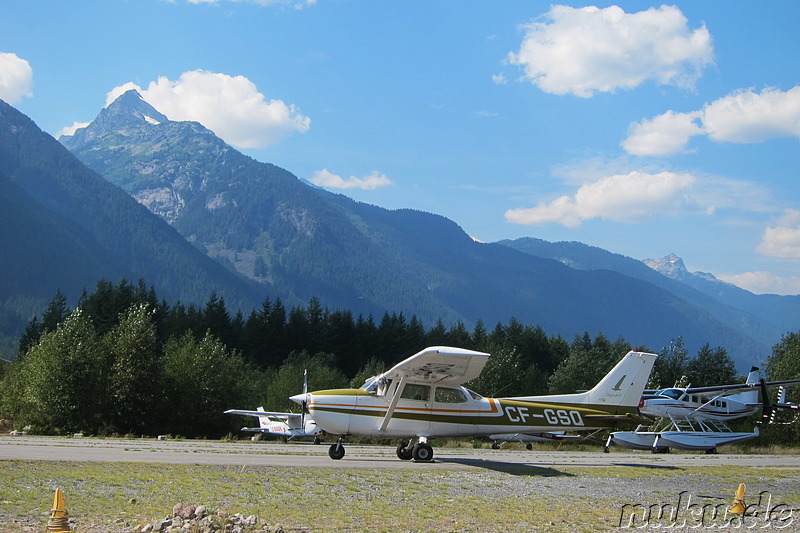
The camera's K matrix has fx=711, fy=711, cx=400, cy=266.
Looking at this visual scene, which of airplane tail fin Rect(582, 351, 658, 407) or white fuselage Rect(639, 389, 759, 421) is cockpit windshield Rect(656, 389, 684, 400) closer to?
white fuselage Rect(639, 389, 759, 421)

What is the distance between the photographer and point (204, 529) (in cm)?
875

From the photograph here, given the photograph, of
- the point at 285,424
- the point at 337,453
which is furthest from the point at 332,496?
the point at 285,424

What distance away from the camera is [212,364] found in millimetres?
43562

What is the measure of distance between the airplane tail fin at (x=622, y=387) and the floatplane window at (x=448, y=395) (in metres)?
4.76

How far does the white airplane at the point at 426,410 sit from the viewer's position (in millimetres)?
19625

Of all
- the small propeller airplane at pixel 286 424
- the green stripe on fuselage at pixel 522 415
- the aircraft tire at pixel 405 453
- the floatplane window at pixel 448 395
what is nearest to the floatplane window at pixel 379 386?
the green stripe on fuselage at pixel 522 415

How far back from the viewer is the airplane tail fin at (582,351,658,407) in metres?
23.1

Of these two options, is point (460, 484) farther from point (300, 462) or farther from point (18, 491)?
point (18, 491)

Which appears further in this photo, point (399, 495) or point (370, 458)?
point (370, 458)

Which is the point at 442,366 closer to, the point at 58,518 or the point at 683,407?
the point at 58,518

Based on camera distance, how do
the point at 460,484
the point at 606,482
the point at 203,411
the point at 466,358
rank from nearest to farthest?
1. the point at 460,484
2. the point at 606,482
3. the point at 466,358
4. the point at 203,411

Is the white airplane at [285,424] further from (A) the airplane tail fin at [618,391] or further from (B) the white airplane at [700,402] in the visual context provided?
(B) the white airplane at [700,402]

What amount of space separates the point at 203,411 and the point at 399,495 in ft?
106

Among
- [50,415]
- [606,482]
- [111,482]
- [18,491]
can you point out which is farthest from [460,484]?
[50,415]
